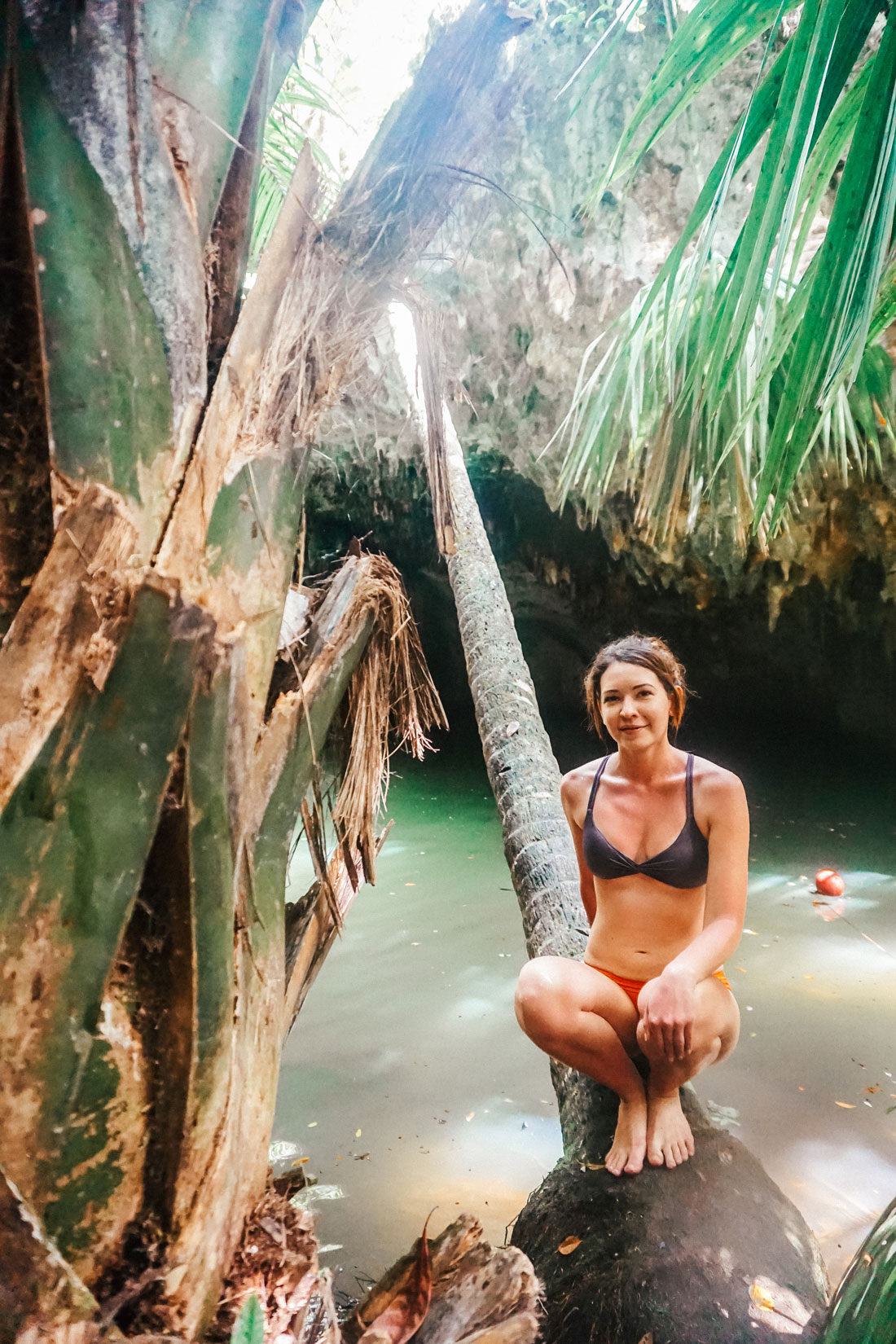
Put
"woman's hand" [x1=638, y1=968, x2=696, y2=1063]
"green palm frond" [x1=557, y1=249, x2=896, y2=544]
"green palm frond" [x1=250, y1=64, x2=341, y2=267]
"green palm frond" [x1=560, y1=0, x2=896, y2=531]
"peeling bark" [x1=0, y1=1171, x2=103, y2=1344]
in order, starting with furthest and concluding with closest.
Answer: "green palm frond" [x1=557, y1=249, x2=896, y2=544]
"woman's hand" [x1=638, y1=968, x2=696, y2=1063]
"green palm frond" [x1=250, y1=64, x2=341, y2=267]
"green palm frond" [x1=560, y1=0, x2=896, y2=531]
"peeling bark" [x1=0, y1=1171, x2=103, y2=1344]

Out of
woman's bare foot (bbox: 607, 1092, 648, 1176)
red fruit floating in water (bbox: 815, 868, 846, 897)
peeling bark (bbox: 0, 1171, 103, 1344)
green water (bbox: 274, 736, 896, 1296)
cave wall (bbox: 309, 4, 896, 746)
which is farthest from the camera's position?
cave wall (bbox: 309, 4, 896, 746)

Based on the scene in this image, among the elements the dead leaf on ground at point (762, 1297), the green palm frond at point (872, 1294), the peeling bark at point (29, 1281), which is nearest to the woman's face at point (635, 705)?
the green palm frond at point (872, 1294)

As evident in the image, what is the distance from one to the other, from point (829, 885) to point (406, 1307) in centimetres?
366

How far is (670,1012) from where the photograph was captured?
1391 mm

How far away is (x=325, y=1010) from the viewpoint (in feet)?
9.51

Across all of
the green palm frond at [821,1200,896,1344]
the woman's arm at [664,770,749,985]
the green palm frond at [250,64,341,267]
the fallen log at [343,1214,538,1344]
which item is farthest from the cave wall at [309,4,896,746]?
the green palm frond at [821,1200,896,1344]

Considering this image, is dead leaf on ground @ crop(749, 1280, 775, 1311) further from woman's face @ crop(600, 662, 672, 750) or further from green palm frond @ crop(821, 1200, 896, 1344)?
woman's face @ crop(600, 662, 672, 750)

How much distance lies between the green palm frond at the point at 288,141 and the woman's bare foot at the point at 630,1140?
163cm

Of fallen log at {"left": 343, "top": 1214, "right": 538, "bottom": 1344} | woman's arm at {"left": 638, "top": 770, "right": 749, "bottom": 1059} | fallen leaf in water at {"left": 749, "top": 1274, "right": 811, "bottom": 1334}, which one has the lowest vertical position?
fallen leaf in water at {"left": 749, "top": 1274, "right": 811, "bottom": 1334}

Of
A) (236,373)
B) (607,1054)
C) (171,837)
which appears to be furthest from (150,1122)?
(607,1054)

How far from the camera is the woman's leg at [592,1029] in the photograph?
59.1 inches

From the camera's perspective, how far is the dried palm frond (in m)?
1.21

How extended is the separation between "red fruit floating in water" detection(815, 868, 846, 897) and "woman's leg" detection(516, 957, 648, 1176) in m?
2.83

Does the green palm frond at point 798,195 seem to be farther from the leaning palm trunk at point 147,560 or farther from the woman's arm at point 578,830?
the woman's arm at point 578,830
